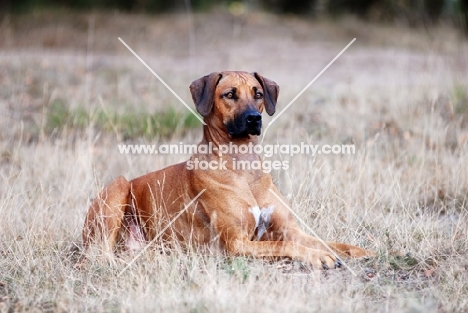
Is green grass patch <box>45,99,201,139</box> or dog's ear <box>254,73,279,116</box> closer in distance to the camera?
dog's ear <box>254,73,279,116</box>

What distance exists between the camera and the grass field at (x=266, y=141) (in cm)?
531

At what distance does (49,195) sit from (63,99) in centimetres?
511

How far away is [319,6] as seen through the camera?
22.1 m

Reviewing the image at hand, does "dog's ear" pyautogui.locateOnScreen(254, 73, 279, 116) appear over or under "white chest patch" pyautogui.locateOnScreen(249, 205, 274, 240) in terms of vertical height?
over

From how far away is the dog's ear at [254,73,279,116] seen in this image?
21.2 feet

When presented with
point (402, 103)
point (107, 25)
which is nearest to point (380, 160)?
point (402, 103)

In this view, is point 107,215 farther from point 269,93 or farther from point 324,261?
point 324,261

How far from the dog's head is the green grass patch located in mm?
3745

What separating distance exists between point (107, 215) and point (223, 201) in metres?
1.15

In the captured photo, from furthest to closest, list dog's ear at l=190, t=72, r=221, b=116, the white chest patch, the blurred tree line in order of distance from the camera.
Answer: the blurred tree line → dog's ear at l=190, t=72, r=221, b=116 → the white chest patch

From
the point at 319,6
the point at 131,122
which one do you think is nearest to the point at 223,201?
the point at 131,122

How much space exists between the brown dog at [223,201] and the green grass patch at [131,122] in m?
3.56

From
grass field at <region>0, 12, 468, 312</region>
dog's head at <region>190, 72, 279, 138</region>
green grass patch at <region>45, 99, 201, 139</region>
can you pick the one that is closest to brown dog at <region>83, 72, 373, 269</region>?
dog's head at <region>190, 72, 279, 138</region>

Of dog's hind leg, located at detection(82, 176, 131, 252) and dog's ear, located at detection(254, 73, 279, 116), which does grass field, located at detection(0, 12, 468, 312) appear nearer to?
dog's hind leg, located at detection(82, 176, 131, 252)
